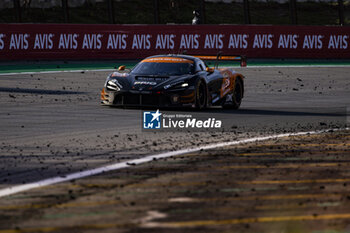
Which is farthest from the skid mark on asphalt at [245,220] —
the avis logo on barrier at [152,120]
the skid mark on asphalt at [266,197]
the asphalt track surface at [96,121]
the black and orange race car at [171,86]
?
the black and orange race car at [171,86]

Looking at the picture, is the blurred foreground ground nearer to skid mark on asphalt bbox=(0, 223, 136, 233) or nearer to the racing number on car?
skid mark on asphalt bbox=(0, 223, 136, 233)

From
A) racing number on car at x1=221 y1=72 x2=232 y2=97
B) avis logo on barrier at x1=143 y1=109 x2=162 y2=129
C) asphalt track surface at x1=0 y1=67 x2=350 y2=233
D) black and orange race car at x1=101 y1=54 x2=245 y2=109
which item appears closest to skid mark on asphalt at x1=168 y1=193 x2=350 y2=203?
asphalt track surface at x1=0 y1=67 x2=350 y2=233

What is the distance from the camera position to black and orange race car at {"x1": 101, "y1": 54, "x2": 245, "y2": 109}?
56.5ft

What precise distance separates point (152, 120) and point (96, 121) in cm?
110

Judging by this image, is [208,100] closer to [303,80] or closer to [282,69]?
[303,80]

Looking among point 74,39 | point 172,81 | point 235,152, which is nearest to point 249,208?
point 235,152

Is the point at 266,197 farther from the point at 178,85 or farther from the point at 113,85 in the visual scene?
the point at 113,85

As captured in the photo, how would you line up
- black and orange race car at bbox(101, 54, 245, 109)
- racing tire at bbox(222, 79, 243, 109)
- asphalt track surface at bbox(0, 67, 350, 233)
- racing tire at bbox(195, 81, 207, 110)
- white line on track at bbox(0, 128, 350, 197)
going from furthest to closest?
racing tire at bbox(222, 79, 243, 109) → racing tire at bbox(195, 81, 207, 110) → black and orange race car at bbox(101, 54, 245, 109) → asphalt track surface at bbox(0, 67, 350, 233) → white line on track at bbox(0, 128, 350, 197)

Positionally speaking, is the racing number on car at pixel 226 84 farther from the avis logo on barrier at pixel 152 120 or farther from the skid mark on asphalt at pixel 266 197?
the skid mark on asphalt at pixel 266 197

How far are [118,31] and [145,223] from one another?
102ft

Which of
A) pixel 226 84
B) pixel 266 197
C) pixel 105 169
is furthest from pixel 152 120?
pixel 266 197

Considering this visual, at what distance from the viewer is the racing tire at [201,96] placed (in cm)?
1748

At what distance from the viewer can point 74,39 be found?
118ft

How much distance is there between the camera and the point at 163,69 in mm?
18250
